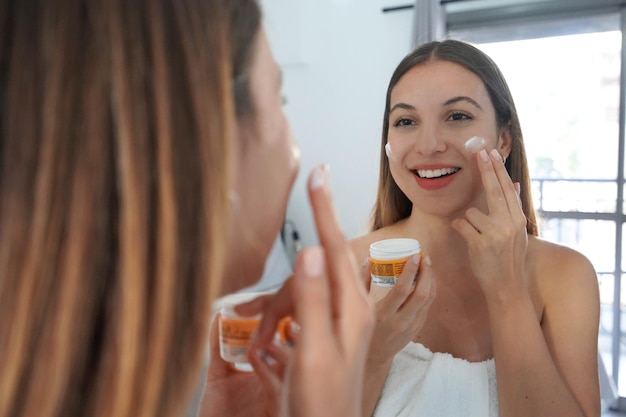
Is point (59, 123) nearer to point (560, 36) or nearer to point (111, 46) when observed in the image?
point (111, 46)

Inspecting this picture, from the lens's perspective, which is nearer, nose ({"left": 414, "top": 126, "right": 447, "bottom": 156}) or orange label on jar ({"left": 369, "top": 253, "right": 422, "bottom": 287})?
orange label on jar ({"left": 369, "top": 253, "right": 422, "bottom": 287})

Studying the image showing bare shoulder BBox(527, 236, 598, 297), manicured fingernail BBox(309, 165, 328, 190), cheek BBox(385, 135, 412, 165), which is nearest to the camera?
manicured fingernail BBox(309, 165, 328, 190)

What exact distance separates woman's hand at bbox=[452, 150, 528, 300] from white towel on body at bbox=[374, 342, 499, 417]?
15 centimetres

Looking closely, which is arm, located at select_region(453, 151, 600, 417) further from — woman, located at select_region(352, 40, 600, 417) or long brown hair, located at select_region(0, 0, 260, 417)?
long brown hair, located at select_region(0, 0, 260, 417)

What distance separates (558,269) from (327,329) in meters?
0.69

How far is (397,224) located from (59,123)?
898 millimetres

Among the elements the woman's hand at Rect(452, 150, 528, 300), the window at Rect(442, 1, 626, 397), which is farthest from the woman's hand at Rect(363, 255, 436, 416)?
the window at Rect(442, 1, 626, 397)

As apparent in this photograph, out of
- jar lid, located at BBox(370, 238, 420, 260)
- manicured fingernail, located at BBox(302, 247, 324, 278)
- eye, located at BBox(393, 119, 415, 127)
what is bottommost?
jar lid, located at BBox(370, 238, 420, 260)

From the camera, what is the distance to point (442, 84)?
95 centimetres

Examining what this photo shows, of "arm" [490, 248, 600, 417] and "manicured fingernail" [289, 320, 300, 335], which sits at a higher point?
"manicured fingernail" [289, 320, 300, 335]

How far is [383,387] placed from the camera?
877mm

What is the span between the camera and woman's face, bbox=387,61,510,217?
0.94 metres

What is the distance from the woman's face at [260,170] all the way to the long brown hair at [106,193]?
0.08 meters

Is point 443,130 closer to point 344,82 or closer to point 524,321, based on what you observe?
point 524,321
